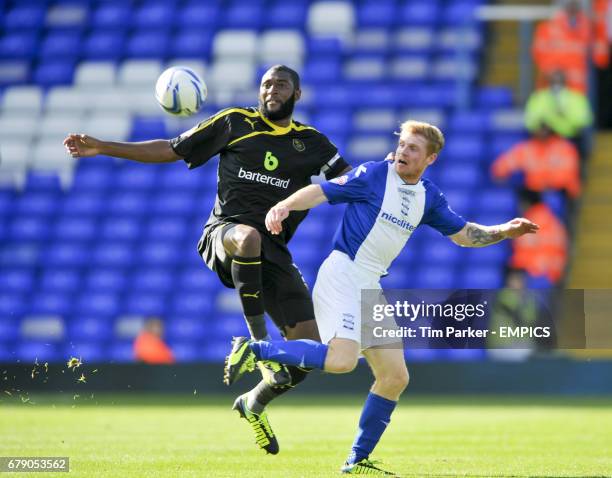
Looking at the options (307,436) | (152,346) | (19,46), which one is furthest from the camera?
(19,46)

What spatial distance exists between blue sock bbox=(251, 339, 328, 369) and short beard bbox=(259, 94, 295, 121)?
1.80 meters

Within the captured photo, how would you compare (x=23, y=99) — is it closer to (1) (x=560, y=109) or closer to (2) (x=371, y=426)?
(1) (x=560, y=109)

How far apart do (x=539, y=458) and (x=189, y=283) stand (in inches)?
396

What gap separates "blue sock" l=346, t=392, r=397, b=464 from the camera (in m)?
7.40

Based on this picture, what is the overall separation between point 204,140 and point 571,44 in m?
10.8

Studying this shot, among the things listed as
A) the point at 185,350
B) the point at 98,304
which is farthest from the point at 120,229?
the point at 185,350

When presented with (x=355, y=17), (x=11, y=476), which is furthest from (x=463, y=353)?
(x=11, y=476)

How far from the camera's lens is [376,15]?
20312 millimetres

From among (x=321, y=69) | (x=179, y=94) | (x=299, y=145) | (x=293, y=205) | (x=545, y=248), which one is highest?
(x=321, y=69)

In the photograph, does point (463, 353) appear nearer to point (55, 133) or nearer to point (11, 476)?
point (55, 133)

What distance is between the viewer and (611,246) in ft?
58.5

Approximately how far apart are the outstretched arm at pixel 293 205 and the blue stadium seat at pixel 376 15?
13512 millimetres

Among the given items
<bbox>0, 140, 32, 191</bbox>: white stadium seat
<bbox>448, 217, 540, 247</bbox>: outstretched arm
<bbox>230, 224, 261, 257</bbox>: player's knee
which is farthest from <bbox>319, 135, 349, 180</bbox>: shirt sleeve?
<bbox>0, 140, 32, 191</bbox>: white stadium seat
